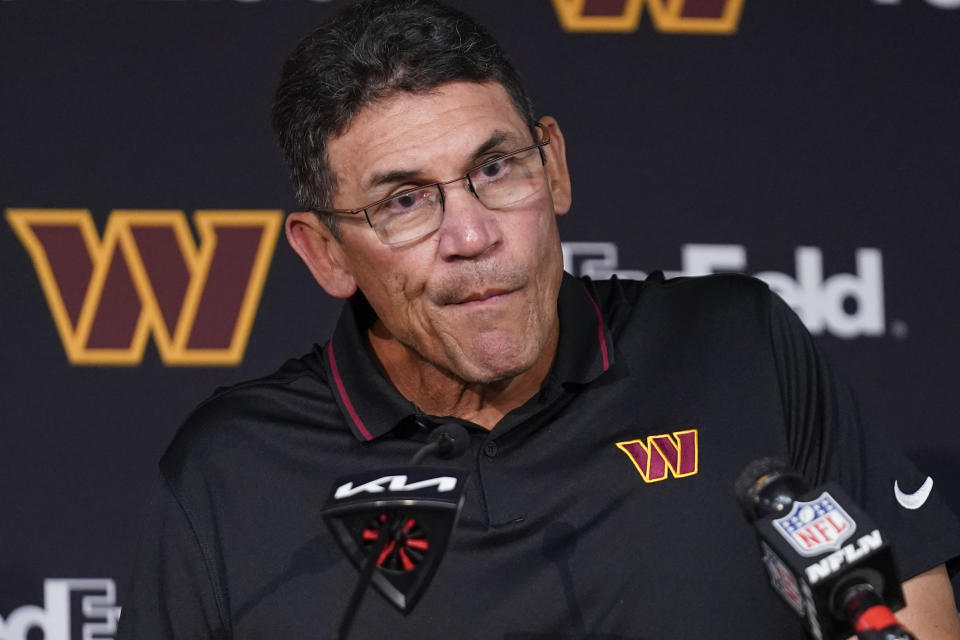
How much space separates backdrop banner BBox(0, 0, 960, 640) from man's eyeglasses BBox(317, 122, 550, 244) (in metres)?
0.85

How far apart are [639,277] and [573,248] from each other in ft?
0.46

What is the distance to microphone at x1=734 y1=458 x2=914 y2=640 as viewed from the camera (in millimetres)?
1227

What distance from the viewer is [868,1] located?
9.36 feet

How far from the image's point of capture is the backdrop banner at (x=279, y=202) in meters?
2.66

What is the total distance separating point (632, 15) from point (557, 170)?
89 cm

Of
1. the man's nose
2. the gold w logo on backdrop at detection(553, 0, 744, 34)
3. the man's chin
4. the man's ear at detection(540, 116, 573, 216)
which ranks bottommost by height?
the man's chin

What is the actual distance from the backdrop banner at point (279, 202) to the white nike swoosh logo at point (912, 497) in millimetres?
854

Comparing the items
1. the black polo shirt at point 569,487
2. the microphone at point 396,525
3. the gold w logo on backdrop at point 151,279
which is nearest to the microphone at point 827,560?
the microphone at point 396,525

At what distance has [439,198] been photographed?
1857 millimetres

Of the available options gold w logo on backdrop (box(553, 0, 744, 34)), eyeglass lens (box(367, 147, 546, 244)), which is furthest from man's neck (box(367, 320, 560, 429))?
gold w logo on backdrop (box(553, 0, 744, 34))

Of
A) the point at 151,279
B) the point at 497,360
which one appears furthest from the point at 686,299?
the point at 151,279

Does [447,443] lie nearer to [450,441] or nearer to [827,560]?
[450,441]

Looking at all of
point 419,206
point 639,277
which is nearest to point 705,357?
point 419,206

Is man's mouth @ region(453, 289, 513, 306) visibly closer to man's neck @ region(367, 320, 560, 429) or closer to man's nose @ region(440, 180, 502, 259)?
man's nose @ region(440, 180, 502, 259)
